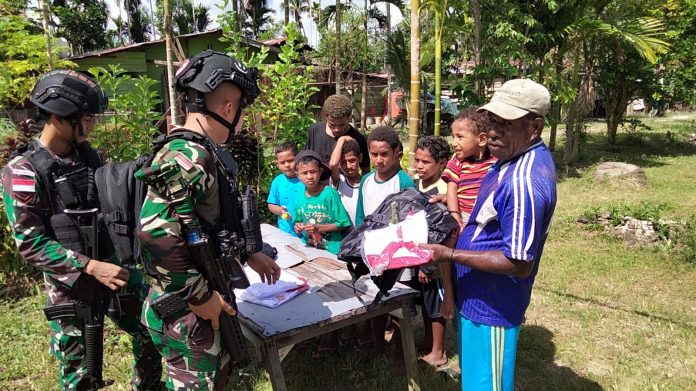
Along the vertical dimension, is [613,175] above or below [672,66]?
below

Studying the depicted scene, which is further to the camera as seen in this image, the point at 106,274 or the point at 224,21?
the point at 224,21

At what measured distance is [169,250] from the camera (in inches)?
68.2

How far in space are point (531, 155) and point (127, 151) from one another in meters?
4.18

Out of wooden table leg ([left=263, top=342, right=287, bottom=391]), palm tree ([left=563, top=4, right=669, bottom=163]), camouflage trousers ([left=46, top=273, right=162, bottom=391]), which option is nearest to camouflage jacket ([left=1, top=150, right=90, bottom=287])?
camouflage trousers ([left=46, top=273, right=162, bottom=391])

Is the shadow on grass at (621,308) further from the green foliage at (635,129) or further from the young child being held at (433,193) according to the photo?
the green foliage at (635,129)

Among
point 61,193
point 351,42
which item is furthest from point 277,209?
point 351,42

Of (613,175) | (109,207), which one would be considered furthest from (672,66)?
(109,207)

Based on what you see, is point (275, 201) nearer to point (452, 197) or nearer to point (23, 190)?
point (452, 197)

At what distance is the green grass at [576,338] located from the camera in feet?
10.8

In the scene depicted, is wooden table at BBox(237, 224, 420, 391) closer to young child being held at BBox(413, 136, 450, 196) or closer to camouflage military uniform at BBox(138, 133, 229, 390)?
camouflage military uniform at BBox(138, 133, 229, 390)

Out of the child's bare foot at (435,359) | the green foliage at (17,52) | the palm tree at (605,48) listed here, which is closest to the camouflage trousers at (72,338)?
the child's bare foot at (435,359)

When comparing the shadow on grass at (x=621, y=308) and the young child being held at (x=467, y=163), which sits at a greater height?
the young child being held at (x=467, y=163)

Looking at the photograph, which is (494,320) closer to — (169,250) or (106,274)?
(169,250)

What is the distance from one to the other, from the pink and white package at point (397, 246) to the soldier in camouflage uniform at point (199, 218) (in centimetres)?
66
